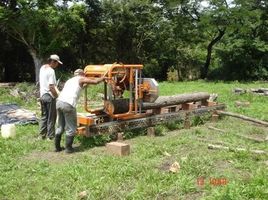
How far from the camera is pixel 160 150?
8.84 metres

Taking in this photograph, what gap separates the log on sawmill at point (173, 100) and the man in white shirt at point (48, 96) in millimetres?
2156

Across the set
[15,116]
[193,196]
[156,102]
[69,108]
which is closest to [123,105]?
[156,102]

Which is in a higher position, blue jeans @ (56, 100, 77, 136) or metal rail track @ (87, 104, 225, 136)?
blue jeans @ (56, 100, 77, 136)

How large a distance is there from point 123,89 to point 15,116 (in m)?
3.69

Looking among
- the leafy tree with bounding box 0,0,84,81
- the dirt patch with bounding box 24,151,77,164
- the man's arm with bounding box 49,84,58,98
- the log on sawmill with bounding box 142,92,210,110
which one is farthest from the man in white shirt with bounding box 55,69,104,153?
the leafy tree with bounding box 0,0,84,81

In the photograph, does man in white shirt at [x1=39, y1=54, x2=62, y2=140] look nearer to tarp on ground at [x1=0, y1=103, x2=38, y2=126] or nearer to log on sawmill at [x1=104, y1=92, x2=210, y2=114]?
log on sawmill at [x1=104, y1=92, x2=210, y2=114]

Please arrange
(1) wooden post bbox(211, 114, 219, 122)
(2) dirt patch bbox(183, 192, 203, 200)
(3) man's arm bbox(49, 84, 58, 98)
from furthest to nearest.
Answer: (1) wooden post bbox(211, 114, 219, 122) < (3) man's arm bbox(49, 84, 58, 98) < (2) dirt patch bbox(183, 192, 203, 200)

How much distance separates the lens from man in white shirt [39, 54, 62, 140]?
10.0m

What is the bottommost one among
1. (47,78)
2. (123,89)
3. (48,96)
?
(48,96)

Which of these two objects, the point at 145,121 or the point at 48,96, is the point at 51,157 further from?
the point at 145,121

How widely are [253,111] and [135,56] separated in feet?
59.3

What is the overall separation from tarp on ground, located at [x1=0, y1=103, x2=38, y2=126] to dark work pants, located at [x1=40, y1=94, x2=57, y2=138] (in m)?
1.92

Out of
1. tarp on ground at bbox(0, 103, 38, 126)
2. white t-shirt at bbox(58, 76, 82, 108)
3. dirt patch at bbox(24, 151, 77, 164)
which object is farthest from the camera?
tarp on ground at bbox(0, 103, 38, 126)

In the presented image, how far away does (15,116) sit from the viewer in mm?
12734
